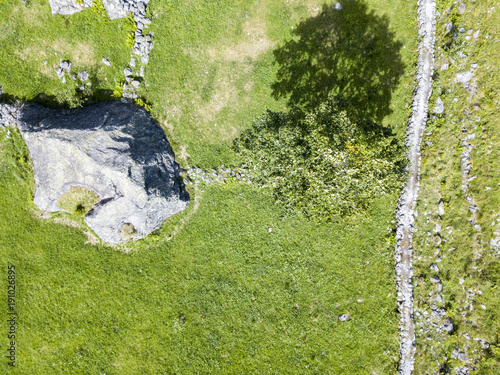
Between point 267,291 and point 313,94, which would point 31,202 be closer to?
point 267,291

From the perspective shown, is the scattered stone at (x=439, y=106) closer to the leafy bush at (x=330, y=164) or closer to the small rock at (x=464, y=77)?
the small rock at (x=464, y=77)

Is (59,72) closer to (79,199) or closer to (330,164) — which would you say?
(79,199)

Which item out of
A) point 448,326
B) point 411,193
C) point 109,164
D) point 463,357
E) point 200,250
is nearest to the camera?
point 109,164

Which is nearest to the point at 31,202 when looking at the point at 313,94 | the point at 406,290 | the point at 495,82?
the point at 313,94

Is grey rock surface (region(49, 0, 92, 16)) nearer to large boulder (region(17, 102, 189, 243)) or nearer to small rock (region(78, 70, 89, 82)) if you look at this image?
small rock (region(78, 70, 89, 82))

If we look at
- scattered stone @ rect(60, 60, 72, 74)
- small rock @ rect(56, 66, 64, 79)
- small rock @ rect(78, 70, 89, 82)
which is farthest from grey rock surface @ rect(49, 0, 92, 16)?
small rock @ rect(78, 70, 89, 82)

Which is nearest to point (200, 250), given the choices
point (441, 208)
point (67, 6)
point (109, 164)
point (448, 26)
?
point (109, 164)

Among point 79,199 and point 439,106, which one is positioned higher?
point 439,106
